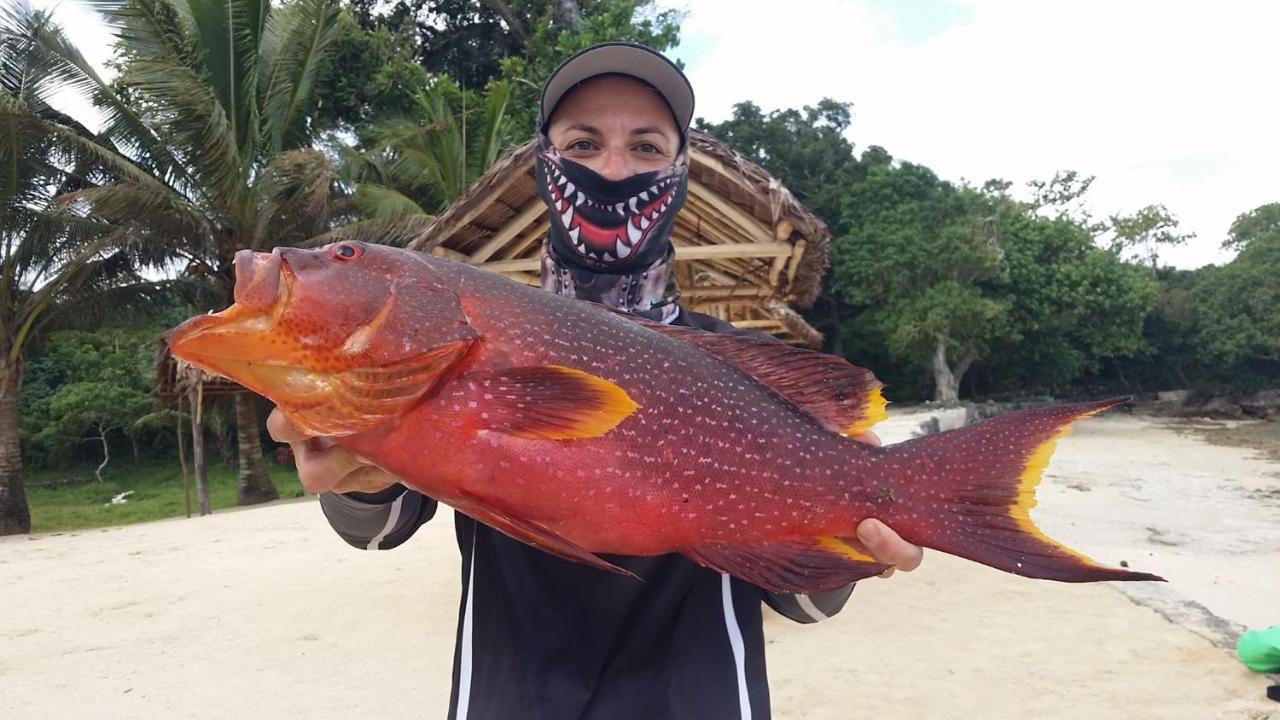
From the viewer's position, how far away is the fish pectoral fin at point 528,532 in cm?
147

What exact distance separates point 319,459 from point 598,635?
0.82 m

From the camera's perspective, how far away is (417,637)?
684 centimetres

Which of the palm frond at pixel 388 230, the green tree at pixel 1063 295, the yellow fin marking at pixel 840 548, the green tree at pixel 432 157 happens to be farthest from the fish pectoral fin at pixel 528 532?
the green tree at pixel 1063 295

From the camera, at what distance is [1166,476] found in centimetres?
2075

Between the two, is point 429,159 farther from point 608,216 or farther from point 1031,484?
point 1031,484

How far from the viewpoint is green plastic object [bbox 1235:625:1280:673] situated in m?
5.50

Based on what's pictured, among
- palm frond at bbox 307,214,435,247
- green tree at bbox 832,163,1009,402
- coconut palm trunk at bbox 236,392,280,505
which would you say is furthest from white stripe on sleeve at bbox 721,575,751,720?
green tree at bbox 832,163,1009,402

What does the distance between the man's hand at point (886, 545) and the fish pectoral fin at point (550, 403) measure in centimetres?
59

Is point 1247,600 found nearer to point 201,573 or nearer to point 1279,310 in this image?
point 201,573

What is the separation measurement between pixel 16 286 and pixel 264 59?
20.1 feet

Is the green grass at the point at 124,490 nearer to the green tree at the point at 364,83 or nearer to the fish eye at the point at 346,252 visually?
the green tree at the point at 364,83

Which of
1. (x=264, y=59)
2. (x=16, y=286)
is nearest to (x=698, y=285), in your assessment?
(x=264, y=59)

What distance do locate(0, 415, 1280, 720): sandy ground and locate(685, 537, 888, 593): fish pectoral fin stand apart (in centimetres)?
400

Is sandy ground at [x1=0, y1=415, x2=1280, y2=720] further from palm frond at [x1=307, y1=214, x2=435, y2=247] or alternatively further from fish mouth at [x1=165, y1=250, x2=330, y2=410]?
palm frond at [x1=307, y1=214, x2=435, y2=247]
